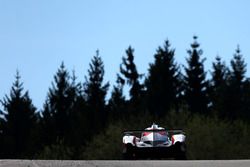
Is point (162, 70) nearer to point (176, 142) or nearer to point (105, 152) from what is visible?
point (105, 152)

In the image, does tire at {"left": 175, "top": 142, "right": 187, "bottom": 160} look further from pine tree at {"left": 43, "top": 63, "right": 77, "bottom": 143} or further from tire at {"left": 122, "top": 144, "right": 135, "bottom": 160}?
pine tree at {"left": 43, "top": 63, "right": 77, "bottom": 143}

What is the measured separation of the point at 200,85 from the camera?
83.3 m

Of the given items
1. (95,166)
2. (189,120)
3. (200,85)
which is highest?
(200,85)

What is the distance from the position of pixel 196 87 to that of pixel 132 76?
968 cm

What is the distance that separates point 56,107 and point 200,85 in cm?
1992

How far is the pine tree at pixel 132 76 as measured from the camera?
3425 inches

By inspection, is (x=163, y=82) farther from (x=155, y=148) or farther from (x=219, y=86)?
(x=155, y=148)

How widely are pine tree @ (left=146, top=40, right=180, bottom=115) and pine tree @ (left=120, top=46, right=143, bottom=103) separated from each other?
93.7 inches

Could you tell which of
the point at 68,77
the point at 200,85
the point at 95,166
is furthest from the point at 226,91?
the point at 95,166

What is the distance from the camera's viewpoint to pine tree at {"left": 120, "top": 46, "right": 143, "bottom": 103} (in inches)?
3425

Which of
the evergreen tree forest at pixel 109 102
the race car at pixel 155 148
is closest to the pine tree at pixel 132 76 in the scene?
the evergreen tree forest at pixel 109 102

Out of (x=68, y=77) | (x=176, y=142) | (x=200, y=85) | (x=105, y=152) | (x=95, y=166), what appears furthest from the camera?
(x=68, y=77)

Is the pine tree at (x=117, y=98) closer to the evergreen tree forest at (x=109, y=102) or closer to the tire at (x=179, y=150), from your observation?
the evergreen tree forest at (x=109, y=102)

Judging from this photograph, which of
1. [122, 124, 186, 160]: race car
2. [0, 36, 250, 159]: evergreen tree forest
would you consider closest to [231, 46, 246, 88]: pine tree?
[0, 36, 250, 159]: evergreen tree forest
